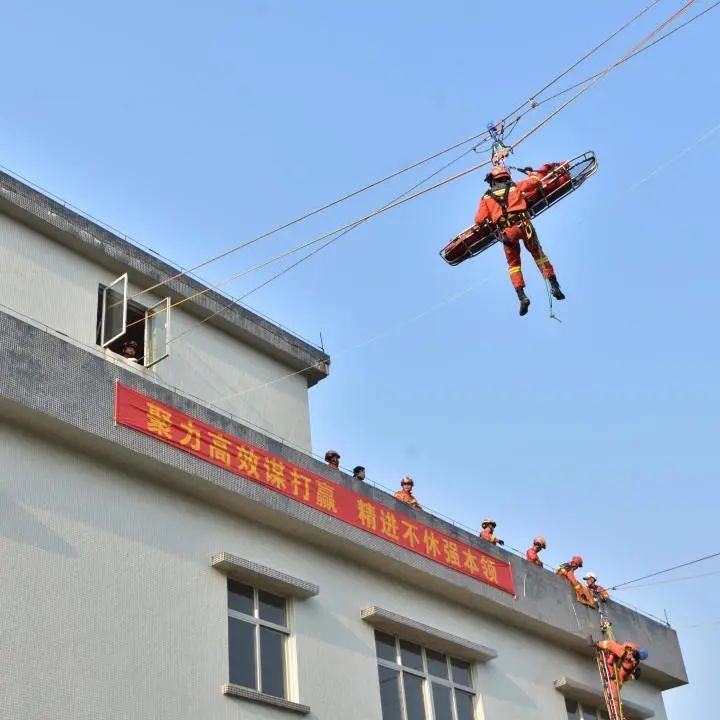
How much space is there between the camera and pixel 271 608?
42.1 feet

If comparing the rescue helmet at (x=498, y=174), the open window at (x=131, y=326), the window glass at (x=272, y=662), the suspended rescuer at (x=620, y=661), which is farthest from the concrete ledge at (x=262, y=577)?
the suspended rescuer at (x=620, y=661)

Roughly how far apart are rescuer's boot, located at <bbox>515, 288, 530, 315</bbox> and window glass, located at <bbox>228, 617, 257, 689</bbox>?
4222mm

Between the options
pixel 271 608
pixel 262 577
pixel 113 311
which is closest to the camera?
pixel 262 577

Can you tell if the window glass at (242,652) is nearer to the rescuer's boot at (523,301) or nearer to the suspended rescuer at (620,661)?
the rescuer's boot at (523,301)

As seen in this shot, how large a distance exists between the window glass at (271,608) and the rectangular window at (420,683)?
4.90 ft

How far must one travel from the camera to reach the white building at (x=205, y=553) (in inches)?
427

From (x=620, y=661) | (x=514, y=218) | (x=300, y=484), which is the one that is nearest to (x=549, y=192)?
(x=514, y=218)

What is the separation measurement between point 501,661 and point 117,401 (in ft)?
21.0

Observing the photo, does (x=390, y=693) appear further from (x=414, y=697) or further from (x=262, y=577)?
(x=262, y=577)

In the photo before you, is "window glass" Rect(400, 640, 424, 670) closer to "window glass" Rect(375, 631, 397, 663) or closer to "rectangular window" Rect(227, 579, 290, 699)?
"window glass" Rect(375, 631, 397, 663)

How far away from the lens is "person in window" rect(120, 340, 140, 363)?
14688 millimetres

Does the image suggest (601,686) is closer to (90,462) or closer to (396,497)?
(396,497)

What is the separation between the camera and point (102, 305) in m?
14.9

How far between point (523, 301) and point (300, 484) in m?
3.50
